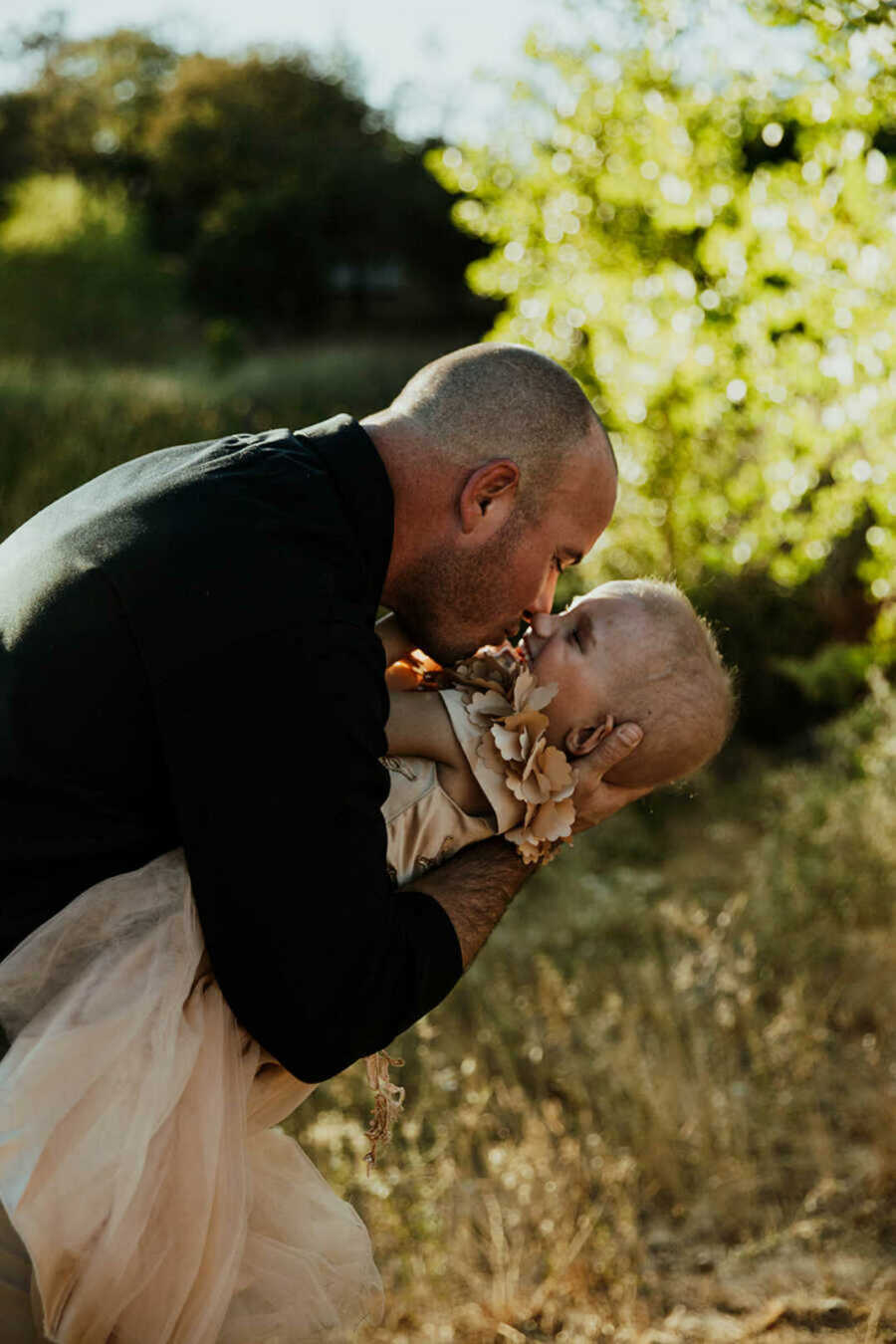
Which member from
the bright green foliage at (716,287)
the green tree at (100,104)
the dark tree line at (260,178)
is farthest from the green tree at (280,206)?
the bright green foliage at (716,287)

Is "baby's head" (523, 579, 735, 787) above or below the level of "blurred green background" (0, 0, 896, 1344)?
above

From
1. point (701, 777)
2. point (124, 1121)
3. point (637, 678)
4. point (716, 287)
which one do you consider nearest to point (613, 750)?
point (637, 678)

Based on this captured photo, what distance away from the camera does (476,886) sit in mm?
2266

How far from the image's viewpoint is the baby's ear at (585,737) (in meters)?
2.61

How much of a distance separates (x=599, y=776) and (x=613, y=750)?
0.19 feet

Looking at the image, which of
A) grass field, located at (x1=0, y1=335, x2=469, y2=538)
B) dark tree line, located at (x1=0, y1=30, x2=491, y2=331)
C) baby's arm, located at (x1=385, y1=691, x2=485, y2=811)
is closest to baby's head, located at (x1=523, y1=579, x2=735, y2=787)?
baby's arm, located at (x1=385, y1=691, x2=485, y2=811)

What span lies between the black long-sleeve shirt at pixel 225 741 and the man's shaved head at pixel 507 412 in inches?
15.0

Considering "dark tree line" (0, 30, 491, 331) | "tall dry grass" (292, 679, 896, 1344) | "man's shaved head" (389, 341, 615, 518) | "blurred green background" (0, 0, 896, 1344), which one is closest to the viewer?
"man's shaved head" (389, 341, 615, 518)

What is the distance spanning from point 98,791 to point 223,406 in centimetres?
1077

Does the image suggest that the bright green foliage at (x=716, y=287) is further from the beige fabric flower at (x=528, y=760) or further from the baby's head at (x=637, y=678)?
the beige fabric flower at (x=528, y=760)

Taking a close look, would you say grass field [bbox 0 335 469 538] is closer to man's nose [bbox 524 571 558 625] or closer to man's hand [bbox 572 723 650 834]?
man's nose [bbox 524 571 558 625]

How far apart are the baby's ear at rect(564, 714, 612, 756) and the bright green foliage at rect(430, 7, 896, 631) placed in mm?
1577

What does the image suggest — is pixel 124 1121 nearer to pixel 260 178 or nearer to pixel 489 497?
pixel 489 497

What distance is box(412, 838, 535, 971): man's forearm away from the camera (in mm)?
2146
